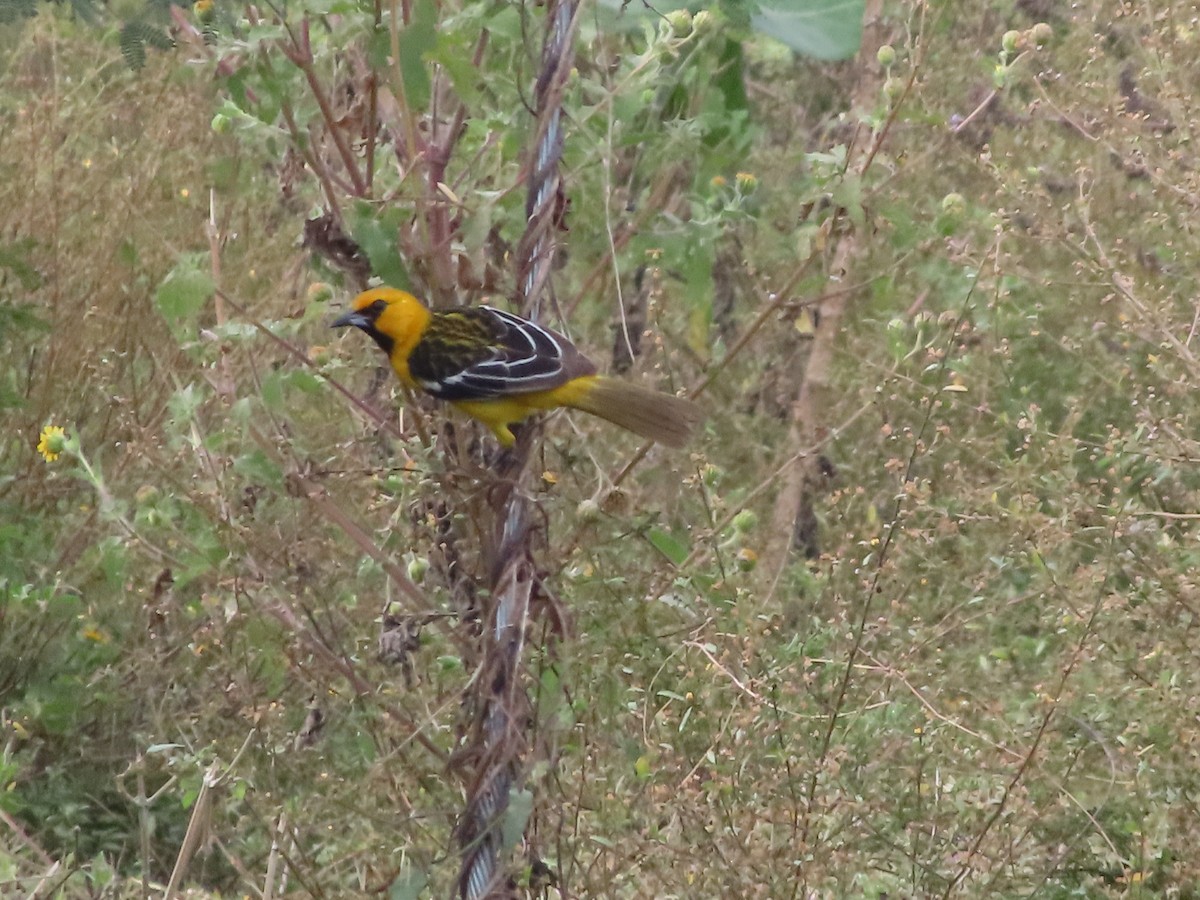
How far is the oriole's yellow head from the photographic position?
2514mm

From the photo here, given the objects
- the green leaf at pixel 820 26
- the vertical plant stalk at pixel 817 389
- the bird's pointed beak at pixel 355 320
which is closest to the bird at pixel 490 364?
the bird's pointed beak at pixel 355 320

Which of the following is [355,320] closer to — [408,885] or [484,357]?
[484,357]

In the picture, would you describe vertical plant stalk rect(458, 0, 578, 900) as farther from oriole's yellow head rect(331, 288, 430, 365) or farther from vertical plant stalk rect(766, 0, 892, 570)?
vertical plant stalk rect(766, 0, 892, 570)

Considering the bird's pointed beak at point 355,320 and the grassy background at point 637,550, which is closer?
the grassy background at point 637,550

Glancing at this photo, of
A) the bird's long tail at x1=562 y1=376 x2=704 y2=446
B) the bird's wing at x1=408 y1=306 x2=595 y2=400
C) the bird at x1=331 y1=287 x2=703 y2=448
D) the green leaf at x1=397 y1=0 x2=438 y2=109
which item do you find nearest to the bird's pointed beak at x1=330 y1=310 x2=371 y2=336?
the bird at x1=331 y1=287 x2=703 y2=448

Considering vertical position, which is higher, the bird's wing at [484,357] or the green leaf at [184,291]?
the green leaf at [184,291]

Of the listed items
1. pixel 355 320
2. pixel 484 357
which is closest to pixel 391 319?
pixel 355 320

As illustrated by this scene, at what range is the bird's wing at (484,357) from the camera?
8.33ft

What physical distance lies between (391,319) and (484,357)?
178mm

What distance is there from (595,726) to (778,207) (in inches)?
126

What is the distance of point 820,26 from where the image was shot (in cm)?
327

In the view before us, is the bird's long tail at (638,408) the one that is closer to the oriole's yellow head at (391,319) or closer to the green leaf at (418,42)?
the oriole's yellow head at (391,319)

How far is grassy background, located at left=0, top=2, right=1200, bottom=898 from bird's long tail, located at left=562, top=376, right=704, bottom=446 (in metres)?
0.07

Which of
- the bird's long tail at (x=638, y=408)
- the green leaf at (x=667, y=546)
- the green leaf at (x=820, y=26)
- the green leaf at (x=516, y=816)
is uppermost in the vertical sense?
the green leaf at (x=820, y=26)
